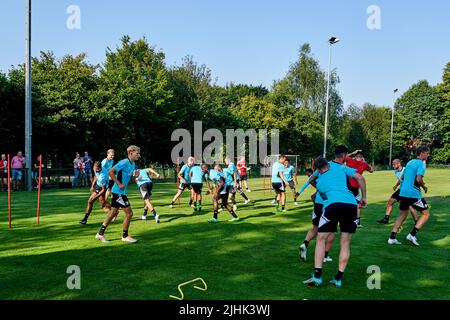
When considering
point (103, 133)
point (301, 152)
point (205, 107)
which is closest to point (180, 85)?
point (205, 107)

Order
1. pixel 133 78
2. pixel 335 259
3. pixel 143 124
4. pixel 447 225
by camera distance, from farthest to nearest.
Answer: pixel 133 78 → pixel 143 124 → pixel 447 225 → pixel 335 259

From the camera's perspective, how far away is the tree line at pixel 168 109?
92.3ft

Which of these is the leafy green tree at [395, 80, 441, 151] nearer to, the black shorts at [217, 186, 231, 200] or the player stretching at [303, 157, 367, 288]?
the black shorts at [217, 186, 231, 200]

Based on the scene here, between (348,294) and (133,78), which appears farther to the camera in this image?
(133,78)

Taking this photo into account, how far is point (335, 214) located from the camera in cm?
610

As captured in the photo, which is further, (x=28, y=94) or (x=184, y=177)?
(x=28, y=94)

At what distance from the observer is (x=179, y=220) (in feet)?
39.5

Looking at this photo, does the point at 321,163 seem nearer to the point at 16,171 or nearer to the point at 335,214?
the point at 335,214

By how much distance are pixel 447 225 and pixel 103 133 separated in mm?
25536

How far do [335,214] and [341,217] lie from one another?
99 millimetres

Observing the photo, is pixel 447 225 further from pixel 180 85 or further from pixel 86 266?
pixel 180 85

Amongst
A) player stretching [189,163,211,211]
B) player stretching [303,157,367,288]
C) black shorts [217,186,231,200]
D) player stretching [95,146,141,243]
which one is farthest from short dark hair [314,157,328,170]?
player stretching [189,163,211,211]

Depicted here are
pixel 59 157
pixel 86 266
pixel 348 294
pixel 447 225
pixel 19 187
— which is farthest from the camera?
pixel 59 157

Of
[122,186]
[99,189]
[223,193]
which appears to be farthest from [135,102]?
[122,186]
